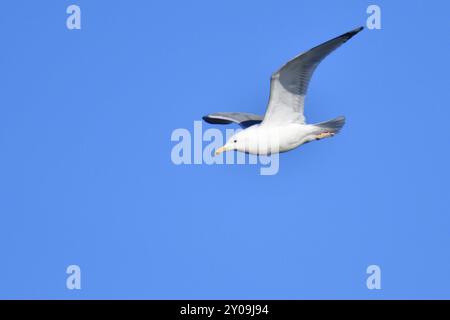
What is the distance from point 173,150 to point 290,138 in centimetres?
202

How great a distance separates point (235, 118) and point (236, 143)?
1263mm

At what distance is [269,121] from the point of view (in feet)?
46.0

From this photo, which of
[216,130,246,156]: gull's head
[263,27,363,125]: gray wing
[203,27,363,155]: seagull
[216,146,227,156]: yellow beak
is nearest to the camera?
[263,27,363,125]: gray wing

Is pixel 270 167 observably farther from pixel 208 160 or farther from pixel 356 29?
pixel 356 29

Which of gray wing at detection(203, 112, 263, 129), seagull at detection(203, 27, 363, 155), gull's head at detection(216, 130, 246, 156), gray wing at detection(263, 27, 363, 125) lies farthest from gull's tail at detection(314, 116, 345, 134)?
gray wing at detection(203, 112, 263, 129)

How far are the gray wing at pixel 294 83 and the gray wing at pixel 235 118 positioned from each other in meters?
1.07

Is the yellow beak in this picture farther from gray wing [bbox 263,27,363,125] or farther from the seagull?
gray wing [bbox 263,27,363,125]

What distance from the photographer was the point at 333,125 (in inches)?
558

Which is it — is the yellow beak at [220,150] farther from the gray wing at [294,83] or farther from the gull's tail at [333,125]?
the gull's tail at [333,125]

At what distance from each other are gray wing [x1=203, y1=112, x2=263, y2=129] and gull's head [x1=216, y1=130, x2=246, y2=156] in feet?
3.21

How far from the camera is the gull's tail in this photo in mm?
14117

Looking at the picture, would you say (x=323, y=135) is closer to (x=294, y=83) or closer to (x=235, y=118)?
(x=294, y=83)

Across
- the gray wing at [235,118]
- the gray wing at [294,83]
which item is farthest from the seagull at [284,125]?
the gray wing at [235,118]
